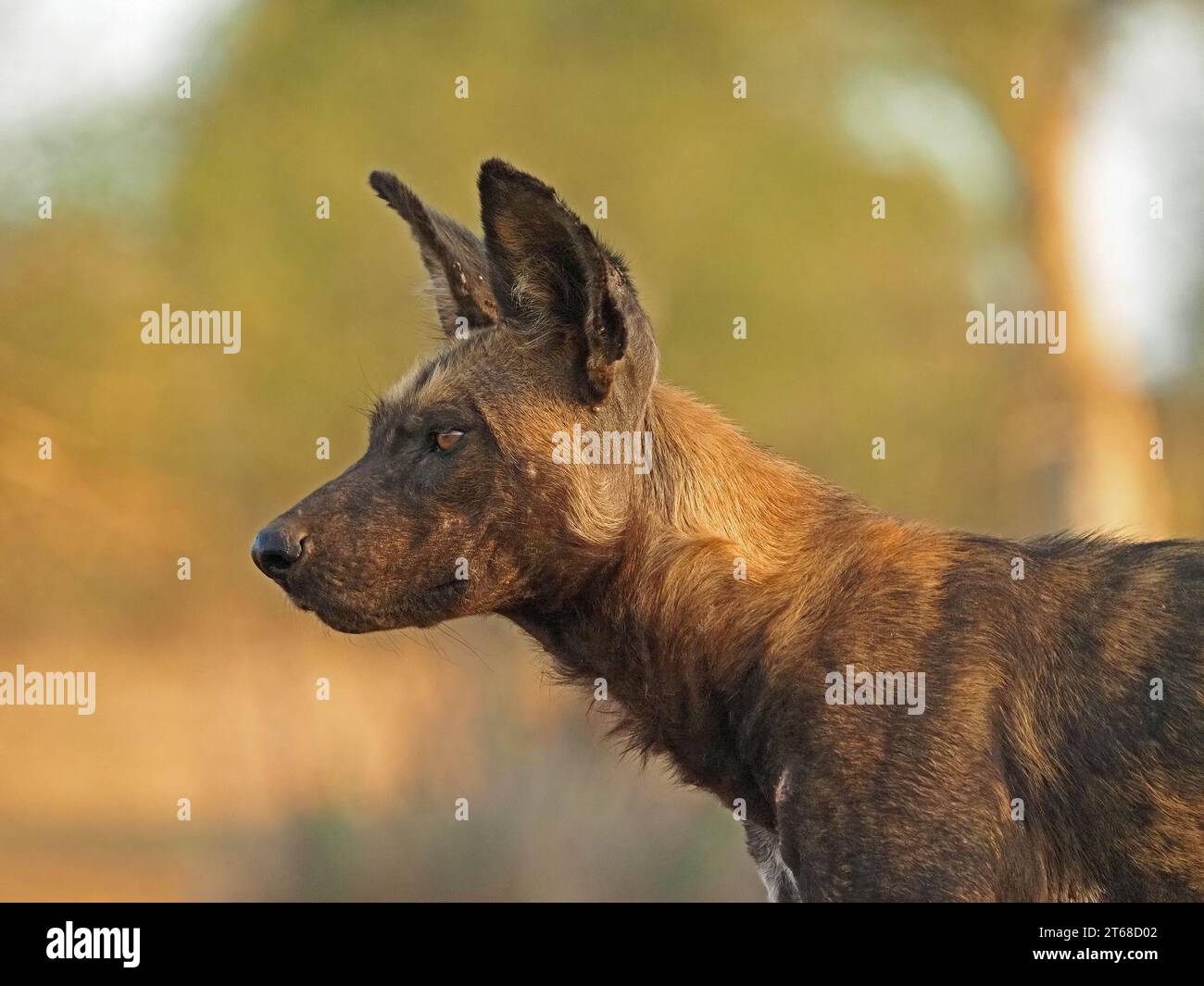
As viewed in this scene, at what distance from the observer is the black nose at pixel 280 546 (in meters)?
5.56

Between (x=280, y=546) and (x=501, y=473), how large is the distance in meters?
0.87

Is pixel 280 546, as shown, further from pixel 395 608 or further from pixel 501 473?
pixel 501 473

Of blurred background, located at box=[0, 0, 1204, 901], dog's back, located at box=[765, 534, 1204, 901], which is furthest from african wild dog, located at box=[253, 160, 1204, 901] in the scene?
blurred background, located at box=[0, 0, 1204, 901]

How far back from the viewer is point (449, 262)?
630 centimetres

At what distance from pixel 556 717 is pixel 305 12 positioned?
10632 mm

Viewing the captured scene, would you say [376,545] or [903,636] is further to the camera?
[376,545]

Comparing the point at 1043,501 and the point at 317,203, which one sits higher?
the point at 317,203

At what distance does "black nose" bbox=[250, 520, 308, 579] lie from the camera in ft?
18.2

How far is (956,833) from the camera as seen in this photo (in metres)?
4.89

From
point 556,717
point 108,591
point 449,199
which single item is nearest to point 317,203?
point 449,199

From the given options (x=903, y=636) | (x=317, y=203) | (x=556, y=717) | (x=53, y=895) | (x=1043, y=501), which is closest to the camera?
(x=903, y=636)

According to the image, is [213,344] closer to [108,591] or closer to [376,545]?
[108,591]

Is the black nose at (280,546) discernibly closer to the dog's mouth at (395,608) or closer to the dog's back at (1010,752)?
the dog's mouth at (395,608)

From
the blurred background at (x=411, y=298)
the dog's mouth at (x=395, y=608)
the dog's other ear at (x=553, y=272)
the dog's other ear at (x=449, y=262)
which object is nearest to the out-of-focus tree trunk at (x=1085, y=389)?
the blurred background at (x=411, y=298)
